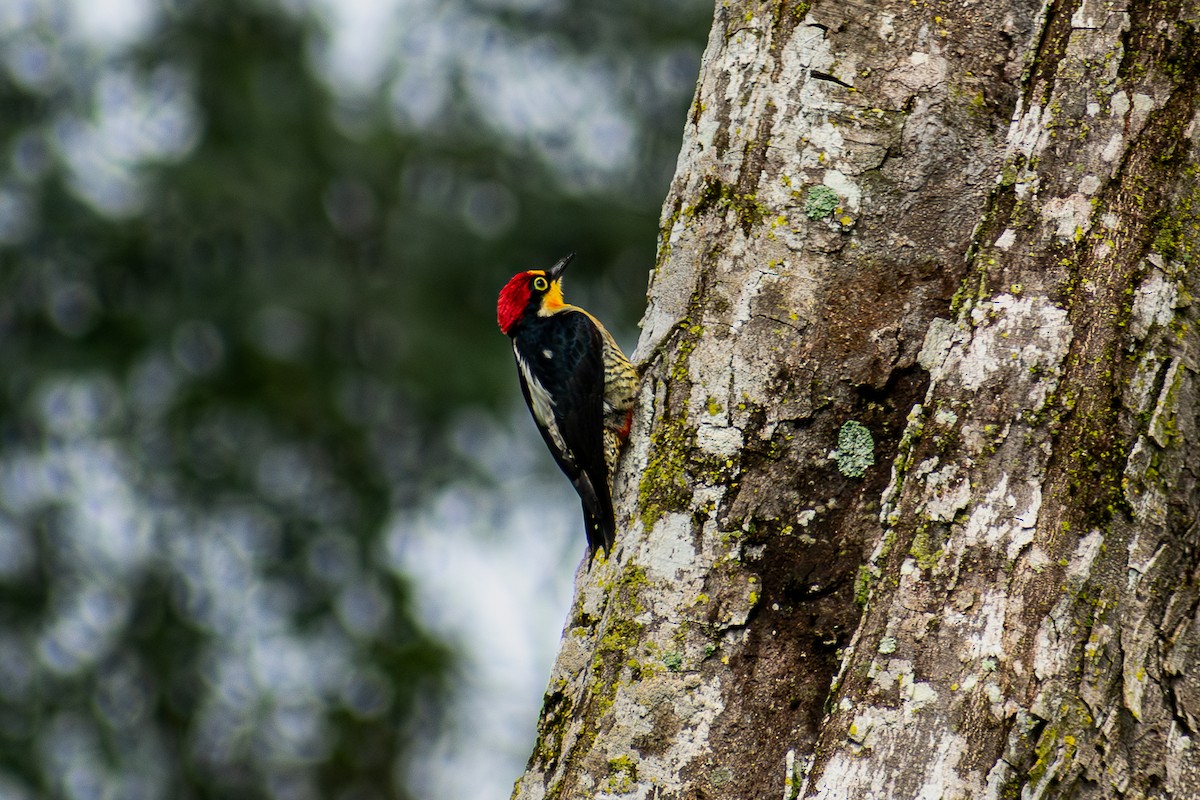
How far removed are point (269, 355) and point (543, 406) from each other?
5582mm

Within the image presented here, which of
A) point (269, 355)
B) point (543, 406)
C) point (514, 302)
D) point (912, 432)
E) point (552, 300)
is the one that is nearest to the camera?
point (912, 432)

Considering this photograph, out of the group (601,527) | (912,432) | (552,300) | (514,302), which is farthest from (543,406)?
(912,432)

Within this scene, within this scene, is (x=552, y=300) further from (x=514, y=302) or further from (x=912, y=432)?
(x=912, y=432)

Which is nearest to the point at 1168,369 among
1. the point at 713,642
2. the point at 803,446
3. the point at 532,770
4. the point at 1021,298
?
the point at 1021,298

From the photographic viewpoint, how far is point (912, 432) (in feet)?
7.00

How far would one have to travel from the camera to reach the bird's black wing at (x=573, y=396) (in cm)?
348

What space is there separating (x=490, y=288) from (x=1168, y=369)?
7.96 meters

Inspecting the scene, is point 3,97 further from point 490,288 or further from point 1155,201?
point 1155,201

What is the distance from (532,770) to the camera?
2.47 m

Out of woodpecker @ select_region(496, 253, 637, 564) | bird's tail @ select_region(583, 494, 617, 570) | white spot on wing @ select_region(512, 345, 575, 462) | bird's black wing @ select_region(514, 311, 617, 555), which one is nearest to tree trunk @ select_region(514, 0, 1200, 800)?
bird's tail @ select_region(583, 494, 617, 570)

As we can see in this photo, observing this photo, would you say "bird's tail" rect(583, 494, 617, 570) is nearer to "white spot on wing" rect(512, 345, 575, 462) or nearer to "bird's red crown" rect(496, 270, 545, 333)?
"white spot on wing" rect(512, 345, 575, 462)

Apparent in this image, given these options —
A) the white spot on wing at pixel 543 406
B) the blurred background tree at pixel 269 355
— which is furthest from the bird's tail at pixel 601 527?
the blurred background tree at pixel 269 355

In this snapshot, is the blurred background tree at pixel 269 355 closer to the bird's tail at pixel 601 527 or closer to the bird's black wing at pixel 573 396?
the bird's black wing at pixel 573 396

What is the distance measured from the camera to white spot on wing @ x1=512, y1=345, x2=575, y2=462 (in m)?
4.01
